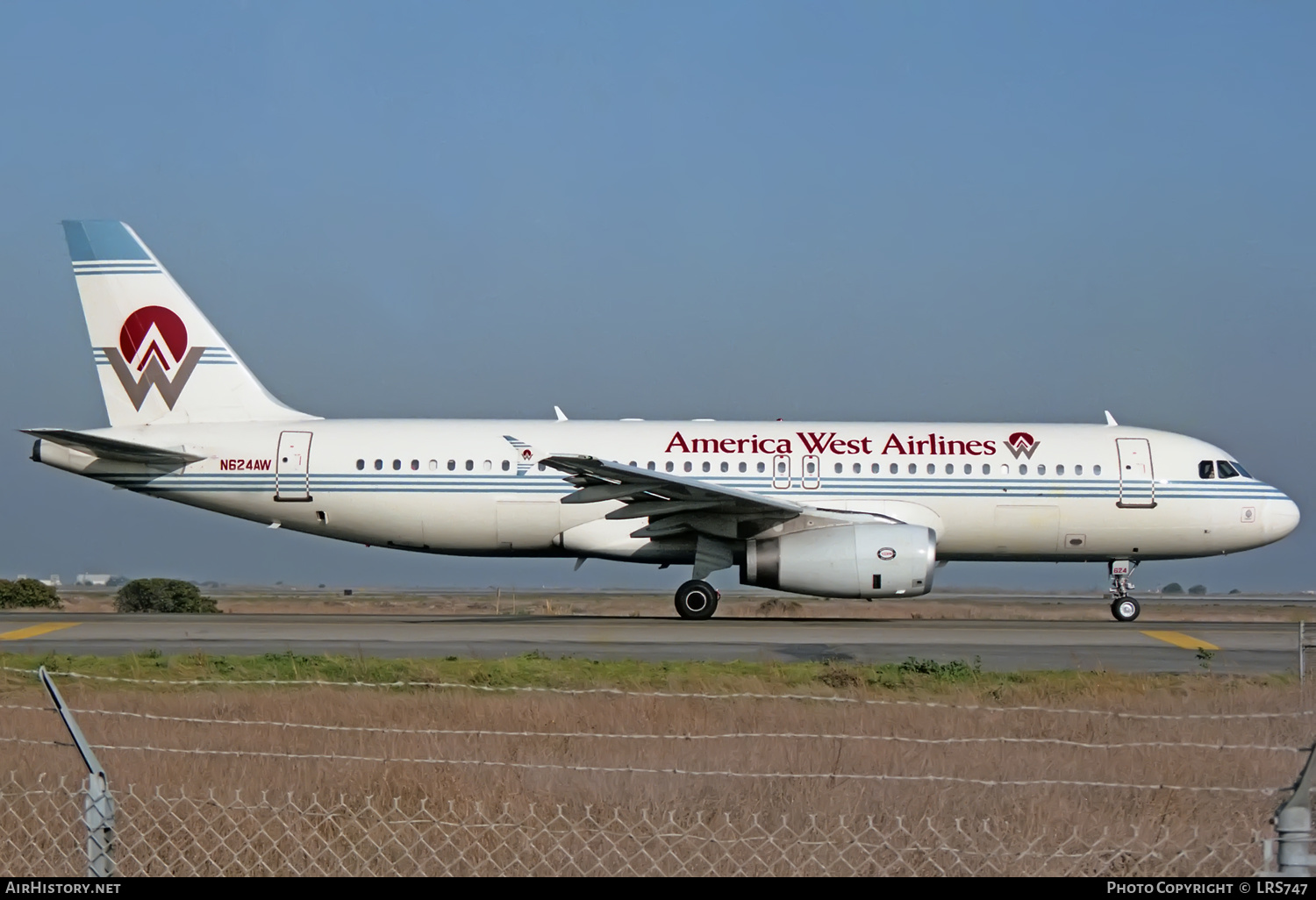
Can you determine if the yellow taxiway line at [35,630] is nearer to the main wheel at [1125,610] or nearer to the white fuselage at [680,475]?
the white fuselage at [680,475]

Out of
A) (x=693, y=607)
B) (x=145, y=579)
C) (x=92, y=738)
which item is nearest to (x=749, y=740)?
(x=92, y=738)

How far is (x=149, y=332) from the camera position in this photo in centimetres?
2577

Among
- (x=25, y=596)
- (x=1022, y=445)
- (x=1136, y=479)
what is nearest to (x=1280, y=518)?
(x=1136, y=479)

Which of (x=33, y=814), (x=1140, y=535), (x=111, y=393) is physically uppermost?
(x=111, y=393)

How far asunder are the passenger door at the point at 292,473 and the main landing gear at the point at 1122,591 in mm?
14225

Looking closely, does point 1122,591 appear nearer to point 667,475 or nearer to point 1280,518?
point 1280,518

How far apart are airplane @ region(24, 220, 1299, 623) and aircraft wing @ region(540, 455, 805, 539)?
0.11m

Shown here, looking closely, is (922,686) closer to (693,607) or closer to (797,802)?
(797,802)

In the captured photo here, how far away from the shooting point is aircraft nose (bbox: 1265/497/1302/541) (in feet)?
82.8

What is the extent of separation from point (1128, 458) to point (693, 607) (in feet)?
26.4

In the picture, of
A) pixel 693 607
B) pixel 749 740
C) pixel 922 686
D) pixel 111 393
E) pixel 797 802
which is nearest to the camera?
pixel 797 802

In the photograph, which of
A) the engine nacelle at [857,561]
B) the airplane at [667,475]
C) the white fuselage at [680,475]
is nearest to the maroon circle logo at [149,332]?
the airplane at [667,475]

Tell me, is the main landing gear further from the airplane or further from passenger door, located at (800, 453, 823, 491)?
passenger door, located at (800, 453, 823, 491)
